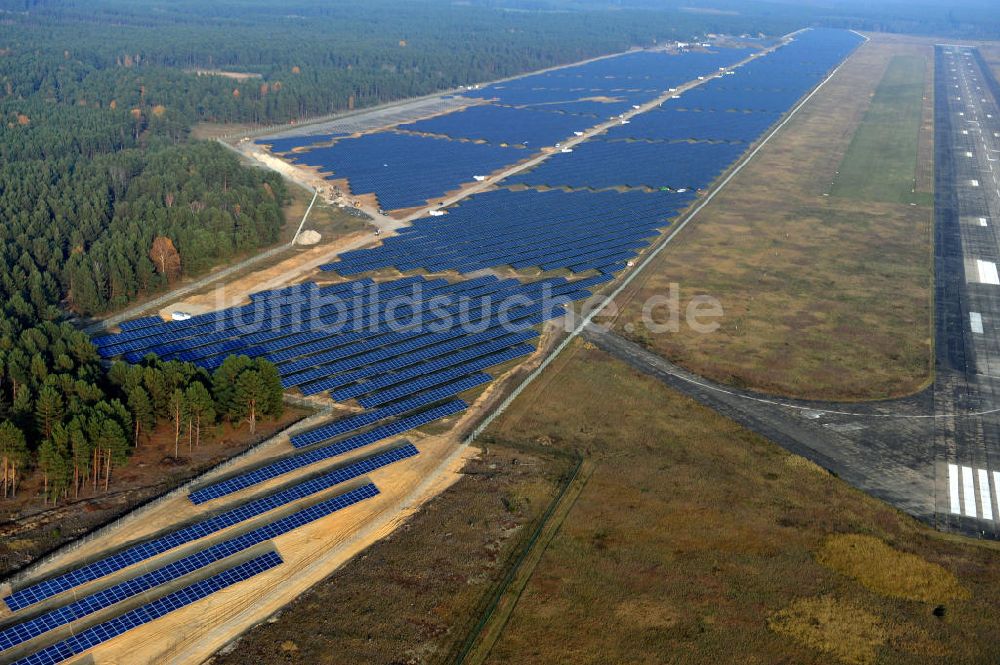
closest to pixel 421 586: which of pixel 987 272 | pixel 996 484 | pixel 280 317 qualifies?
pixel 996 484

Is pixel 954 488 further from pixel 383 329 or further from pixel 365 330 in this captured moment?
pixel 365 330

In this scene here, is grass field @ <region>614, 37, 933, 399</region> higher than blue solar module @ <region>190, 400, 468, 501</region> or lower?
higher

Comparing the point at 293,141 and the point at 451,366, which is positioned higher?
the point at 293,141

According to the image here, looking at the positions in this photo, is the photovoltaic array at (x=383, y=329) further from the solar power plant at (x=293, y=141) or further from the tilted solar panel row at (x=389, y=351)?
the solar power plant at (x=293, y=141)

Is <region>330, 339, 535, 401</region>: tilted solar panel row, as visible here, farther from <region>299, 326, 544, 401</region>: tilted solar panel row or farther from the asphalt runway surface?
the asphalt runway surface

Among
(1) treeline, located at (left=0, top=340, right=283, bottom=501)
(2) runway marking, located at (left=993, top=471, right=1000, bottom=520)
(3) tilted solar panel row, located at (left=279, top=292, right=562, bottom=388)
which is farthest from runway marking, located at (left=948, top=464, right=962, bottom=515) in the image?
(1) treeline, located at (left=0, top=340, right=283, bottom=501)

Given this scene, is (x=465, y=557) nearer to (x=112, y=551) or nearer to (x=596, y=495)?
(x=596, y=495)
